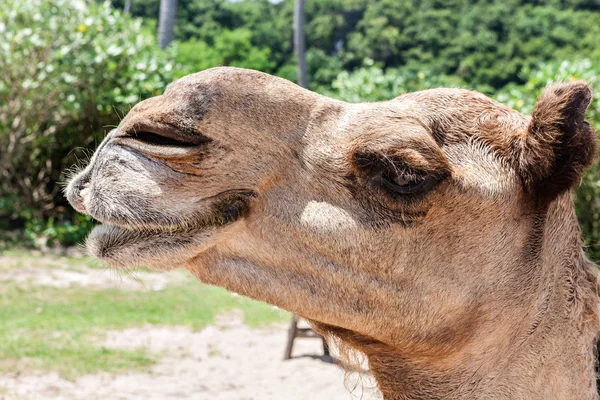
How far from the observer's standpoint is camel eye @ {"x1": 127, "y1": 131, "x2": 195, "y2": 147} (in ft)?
6.22

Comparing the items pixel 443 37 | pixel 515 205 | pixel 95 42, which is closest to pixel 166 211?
pixel 515 205

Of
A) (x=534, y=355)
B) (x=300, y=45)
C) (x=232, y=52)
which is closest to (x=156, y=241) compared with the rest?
(x=534, y=355)

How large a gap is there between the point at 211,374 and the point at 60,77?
25.1 ft

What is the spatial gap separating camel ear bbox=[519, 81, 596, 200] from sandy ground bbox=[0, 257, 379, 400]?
3499mm

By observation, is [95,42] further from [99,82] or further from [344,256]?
[344,256]

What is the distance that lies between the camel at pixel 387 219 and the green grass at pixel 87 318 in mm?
5498

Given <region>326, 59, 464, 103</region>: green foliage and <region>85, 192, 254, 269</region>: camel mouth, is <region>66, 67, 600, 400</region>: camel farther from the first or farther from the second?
<region>326, 59, 464, 103</region>: green foliage

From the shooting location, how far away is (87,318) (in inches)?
360

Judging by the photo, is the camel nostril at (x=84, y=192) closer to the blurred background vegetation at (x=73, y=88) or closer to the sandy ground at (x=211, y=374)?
the blurred background vegetation at (x=73, y=88)

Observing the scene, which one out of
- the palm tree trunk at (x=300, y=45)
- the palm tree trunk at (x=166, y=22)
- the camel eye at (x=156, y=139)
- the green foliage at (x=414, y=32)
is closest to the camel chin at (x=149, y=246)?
the camel eye at (x=156, y=139)

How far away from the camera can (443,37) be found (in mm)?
51156

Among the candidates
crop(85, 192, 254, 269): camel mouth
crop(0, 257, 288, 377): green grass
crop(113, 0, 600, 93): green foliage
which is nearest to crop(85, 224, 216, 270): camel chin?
crop(85, 192, 254, 269): camel mouth

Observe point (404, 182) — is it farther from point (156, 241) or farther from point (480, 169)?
point (156, 241)

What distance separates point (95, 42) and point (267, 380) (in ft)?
27.3
